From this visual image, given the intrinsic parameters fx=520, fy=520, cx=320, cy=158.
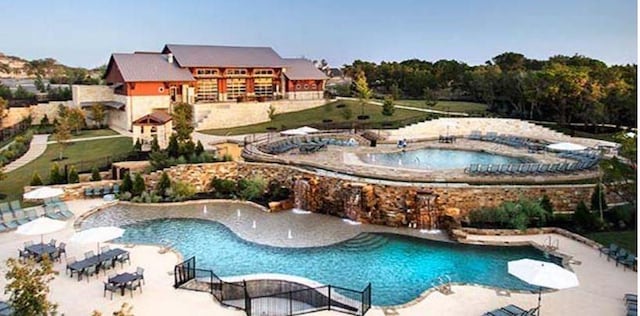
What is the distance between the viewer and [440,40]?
65.9 meters

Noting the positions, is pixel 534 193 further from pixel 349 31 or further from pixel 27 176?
pixel 349 31

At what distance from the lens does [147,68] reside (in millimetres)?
46625

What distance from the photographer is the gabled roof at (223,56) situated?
1964 inches

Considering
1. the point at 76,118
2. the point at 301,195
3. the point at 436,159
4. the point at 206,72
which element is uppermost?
the point at 206,72

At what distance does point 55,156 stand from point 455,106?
39050mm

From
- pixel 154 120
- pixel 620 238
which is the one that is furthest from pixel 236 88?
pixel 620 238

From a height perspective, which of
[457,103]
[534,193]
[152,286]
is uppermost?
[457,103]

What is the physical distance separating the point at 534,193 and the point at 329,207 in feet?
30.6

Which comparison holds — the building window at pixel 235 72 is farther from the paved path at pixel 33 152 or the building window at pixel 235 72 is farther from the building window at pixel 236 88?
the paved path at pixel 33 152

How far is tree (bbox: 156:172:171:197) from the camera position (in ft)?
86.7

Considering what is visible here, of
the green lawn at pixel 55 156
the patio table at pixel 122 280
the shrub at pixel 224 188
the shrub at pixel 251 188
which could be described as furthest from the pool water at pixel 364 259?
the green lawn at pixel 55 156

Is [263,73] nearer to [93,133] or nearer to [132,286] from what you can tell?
[93,133]

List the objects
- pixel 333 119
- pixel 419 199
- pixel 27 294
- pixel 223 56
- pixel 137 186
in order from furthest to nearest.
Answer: pixel 223 56 → pixel 333 119 → pixel 137 186 → pixel 419 199 → pixel 27 294

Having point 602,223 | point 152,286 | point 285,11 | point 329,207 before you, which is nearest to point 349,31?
point 285,11
